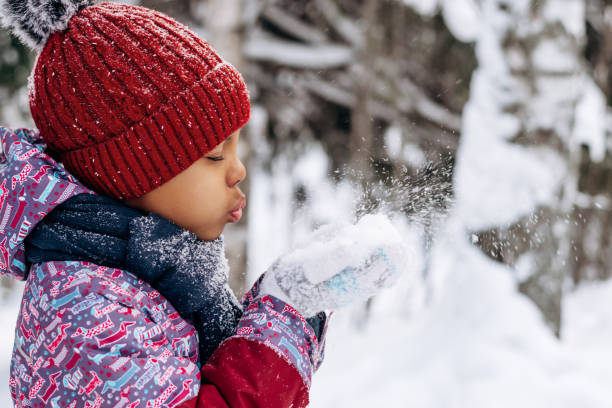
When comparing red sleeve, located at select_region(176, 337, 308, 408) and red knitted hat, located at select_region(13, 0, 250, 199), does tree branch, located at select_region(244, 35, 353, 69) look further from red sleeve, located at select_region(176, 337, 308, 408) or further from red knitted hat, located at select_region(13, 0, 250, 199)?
red sleeve, located at select_region(176, 337, 308, 408)

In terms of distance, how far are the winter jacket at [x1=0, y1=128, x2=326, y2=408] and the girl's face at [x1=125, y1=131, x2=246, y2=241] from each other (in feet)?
0.52

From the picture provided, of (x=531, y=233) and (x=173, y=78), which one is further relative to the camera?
(x=531, y=233)

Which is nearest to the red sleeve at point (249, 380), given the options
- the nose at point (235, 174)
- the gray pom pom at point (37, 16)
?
the nose at point (235, 174)

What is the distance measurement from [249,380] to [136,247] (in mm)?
355

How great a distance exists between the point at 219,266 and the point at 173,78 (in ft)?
1.44

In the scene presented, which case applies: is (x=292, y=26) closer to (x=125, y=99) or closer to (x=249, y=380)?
(x=125, y=99)

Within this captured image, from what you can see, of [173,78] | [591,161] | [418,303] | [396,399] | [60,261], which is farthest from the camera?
[591,161]

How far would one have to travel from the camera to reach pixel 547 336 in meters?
2.79

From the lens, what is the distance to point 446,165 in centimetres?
267

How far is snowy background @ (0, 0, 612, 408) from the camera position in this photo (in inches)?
99.5

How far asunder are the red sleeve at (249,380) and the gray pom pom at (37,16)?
809 millimetres

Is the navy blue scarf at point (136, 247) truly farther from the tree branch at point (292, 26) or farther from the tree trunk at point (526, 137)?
the tree branch at point (292, 26)

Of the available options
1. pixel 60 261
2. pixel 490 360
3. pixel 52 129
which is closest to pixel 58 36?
pixel 52 129

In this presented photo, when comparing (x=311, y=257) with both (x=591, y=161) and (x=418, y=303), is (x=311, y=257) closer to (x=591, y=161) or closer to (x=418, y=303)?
(x=418, y=303)
